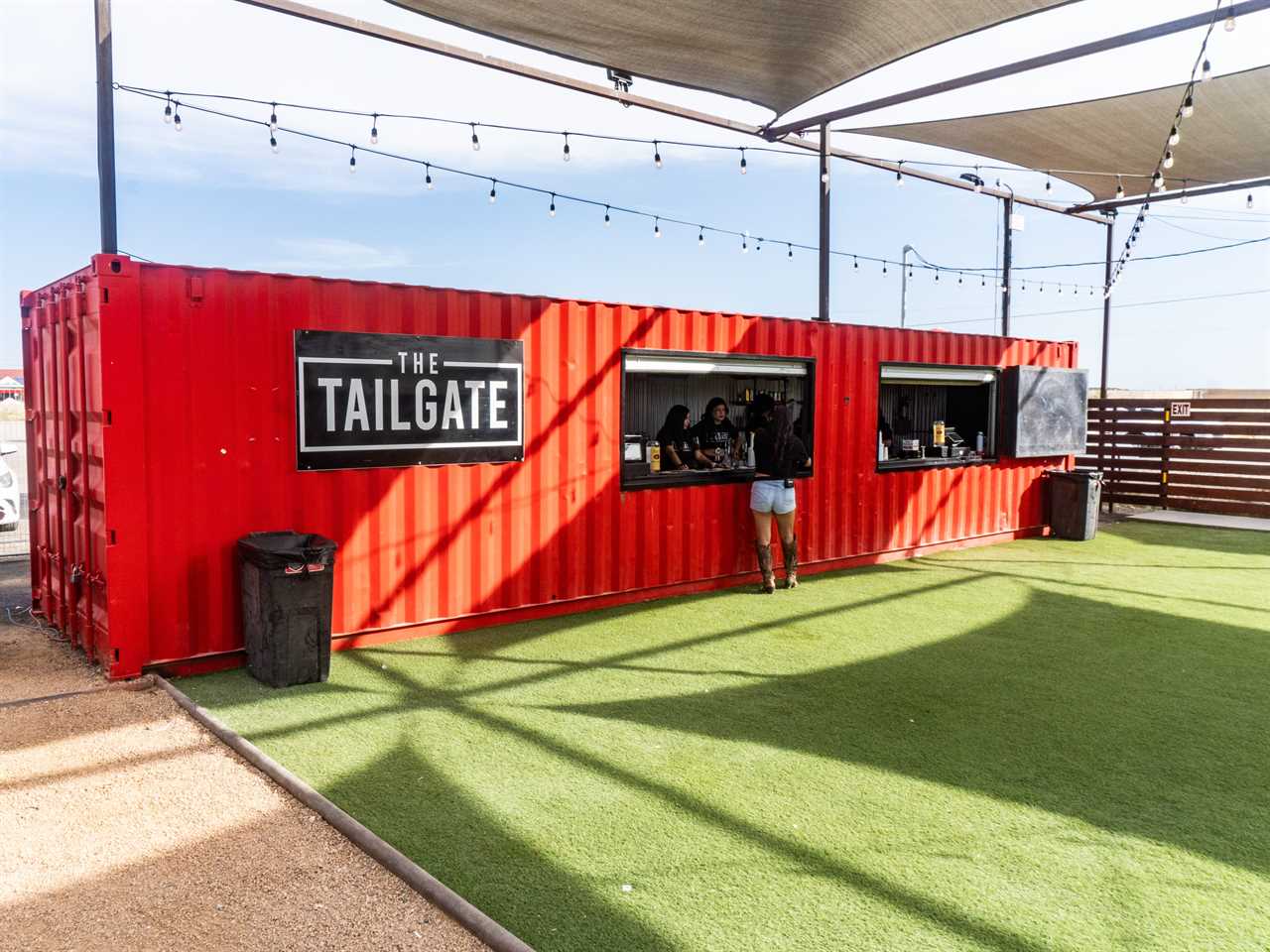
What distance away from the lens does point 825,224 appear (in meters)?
10.5

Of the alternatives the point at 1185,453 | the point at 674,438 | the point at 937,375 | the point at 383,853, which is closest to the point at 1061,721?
the point at 383,853

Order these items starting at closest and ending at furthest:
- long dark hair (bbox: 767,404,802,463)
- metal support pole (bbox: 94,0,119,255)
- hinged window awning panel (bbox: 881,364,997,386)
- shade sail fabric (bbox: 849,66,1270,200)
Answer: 1. metal support pole (bbox: 94,0,119,255)
2. long dark hair (bbox: 767,404,802,463)
3. shade sail fabric (bbox: 849,66,1270,200)
4. hinged window awning panel (bbox: 881,364,997,386)

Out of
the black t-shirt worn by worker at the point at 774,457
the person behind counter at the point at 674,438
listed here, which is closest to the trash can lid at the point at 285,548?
the person behind counter at the point at 674,438

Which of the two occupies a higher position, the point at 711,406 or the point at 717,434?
the point at 711,406

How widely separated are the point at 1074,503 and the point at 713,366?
6.59 m

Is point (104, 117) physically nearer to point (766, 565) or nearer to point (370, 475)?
point (370, 475)

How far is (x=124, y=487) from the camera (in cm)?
555

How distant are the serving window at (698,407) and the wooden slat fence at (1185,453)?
865 cm

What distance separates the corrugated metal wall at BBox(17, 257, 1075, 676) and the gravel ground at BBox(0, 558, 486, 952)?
3.96 feet

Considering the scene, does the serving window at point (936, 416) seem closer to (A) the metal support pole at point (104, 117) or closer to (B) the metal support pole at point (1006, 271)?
(B) the metal support pole at point (1006, 271)

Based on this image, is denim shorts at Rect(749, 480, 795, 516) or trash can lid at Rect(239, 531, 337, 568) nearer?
trash can lid at Rect(239, 531, 337, 568)

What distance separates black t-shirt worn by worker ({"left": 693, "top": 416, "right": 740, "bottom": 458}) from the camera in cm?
926

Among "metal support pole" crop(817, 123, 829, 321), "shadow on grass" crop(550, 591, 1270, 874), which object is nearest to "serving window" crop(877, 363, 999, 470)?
"metal support pole" crop(817, 123, 829, 321)

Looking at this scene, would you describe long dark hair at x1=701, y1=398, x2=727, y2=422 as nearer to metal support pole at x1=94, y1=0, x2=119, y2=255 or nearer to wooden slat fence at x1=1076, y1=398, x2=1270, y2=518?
metal support pole at x1=94, y1=0, x2=119, y2=255
